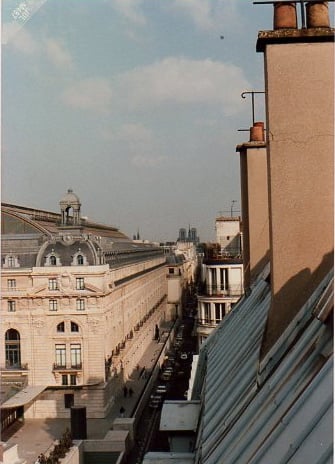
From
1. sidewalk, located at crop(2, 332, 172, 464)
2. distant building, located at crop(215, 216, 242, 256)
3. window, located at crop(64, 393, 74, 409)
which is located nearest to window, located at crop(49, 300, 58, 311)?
window, located at crop(64, 393, 74, 409)

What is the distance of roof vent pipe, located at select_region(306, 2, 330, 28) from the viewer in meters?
5.18

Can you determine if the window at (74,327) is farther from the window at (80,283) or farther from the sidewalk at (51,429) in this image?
the sidewalk at (51,429)

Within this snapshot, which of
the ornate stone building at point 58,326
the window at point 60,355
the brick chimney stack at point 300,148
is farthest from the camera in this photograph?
the window at point 60,355

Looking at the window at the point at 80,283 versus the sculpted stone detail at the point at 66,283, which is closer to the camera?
the sculpted stone detail at the point at 66,283

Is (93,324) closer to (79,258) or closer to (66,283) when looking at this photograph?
(66,283)

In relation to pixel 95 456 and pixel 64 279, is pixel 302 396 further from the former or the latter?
pixel 64 279

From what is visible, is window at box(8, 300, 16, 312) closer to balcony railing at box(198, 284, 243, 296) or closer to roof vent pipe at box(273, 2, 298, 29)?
balcony railing at box(198, 284, 243, 296)

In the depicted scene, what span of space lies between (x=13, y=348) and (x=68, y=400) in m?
4.17

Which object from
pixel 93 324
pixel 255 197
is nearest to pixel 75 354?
pixel 93 324

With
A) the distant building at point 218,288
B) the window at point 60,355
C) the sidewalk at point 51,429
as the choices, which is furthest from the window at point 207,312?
the window at point 60,355

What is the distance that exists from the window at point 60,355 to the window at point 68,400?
1631mm

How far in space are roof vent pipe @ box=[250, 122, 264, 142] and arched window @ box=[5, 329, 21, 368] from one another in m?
25.8

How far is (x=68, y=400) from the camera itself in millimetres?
32906

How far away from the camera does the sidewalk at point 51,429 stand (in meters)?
26.3
